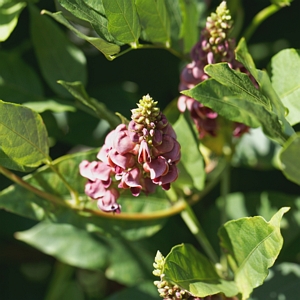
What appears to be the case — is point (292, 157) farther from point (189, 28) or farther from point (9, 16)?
point (9, 16)

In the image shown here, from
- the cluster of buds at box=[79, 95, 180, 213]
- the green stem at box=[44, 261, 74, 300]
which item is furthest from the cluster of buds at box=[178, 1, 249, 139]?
the green stem at box=[44, 261, 74, 300]

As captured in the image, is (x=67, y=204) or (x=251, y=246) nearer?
(x=251, y=246)

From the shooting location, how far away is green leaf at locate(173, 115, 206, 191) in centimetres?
100

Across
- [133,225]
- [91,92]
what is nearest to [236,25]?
[91,92]

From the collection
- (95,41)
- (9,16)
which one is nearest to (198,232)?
(95,41)

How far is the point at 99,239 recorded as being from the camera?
124 centimetres

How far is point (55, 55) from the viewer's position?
115 cm

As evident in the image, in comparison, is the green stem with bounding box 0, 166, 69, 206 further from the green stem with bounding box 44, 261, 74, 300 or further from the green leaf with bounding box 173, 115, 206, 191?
the green stem with bounding box 44, 261, 74, 300

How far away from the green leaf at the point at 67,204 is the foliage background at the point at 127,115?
0.18 metres

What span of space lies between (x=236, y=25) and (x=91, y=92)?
35cm

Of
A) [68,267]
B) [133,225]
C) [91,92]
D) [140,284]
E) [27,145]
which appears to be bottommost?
[68,267]

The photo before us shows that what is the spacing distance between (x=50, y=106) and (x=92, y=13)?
0.29 m

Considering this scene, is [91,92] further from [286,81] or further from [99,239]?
[286,81]

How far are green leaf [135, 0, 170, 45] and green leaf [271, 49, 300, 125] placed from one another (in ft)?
0.61
